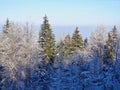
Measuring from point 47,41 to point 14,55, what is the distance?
17989mm

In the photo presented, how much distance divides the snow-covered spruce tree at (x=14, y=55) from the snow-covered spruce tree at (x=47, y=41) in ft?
48.4

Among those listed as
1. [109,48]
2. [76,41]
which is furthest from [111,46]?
[76,41]

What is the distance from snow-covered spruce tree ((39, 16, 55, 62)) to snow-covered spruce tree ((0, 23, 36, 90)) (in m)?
14.7

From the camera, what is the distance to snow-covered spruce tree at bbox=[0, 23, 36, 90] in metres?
37.8

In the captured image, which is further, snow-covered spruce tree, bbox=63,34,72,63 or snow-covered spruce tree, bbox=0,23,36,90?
snow-covered spruce tree, bbox=63,34,72,63

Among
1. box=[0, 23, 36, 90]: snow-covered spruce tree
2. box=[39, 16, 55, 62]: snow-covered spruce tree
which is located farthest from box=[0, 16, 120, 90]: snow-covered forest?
box=[0, 23, 36, 90]: snow-covered spruce tree

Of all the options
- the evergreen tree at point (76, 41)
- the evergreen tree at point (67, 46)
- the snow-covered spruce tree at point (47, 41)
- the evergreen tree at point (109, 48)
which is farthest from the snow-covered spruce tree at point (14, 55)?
the evergreen tree at point (67, 46)

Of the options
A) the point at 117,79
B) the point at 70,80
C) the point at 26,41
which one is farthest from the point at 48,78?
the point at 26,41

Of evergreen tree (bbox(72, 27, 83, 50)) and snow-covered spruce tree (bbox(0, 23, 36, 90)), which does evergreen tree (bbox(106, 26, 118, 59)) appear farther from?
snow-covered spruce tree (bbox(0, 23, 36, 90))

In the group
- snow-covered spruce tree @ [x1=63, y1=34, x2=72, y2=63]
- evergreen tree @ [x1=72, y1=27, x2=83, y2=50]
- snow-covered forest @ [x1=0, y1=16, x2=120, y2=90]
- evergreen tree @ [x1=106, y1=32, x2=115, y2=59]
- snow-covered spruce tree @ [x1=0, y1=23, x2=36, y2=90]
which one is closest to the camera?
snow-covered spruce tree @ [x1=0, y1=23, x2=36, y2=90]

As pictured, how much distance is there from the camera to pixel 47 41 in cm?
5547

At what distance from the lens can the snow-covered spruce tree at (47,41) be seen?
55.1 m

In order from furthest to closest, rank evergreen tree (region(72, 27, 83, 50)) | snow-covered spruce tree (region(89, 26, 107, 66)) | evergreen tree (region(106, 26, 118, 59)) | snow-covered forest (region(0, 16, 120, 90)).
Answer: evergreen tree (region(72, 27, 83, 50)), evergreen tree (region(106, 26, 118, 59)), snow-covered spruce tree (region(89, 26, 107, 66)), snow-covered forest (region(0, 16, 120, 90))

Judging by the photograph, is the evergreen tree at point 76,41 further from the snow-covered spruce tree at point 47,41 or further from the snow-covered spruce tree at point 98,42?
the snow-covered spruce tree at point 47,41
